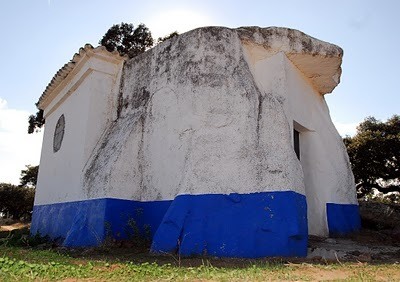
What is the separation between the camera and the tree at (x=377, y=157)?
14594 millimetres

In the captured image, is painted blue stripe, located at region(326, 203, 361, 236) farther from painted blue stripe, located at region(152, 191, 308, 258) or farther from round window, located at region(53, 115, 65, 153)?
round window, located at region(53, 115, 65, 153)

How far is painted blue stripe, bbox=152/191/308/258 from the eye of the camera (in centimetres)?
613

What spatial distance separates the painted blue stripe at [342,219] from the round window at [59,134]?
6.74 metres

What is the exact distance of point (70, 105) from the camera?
9.95 metres

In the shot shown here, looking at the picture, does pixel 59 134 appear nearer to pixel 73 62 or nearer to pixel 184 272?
pixel 73 62

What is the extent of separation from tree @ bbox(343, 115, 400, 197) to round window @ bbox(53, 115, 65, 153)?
1047cm

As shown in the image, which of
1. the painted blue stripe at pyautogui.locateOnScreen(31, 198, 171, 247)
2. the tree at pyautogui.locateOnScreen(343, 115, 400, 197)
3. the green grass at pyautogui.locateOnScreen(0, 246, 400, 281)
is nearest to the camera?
the green grass at pyautogui.locateOnScreen(0, 246, 400, 281)

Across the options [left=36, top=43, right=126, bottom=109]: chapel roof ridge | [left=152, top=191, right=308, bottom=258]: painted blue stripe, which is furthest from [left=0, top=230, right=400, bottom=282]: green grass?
[left=36, top=43, right=126, bottom=109]: chapel roof ridge

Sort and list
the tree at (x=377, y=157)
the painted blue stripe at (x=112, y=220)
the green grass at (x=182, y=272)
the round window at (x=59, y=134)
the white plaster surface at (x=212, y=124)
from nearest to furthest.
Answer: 1. the green grass at (x=182, y=272)
2. the white plaster surface at (x=212, y=124)
3. the painted blue stripe at (x=112, y=220)
4. the round window at (x=59, y=134)
5. the tree at (x=377, y=157)

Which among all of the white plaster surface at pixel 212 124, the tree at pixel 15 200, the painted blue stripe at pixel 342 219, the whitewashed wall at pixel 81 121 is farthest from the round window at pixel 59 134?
the tree at pixel 15 200

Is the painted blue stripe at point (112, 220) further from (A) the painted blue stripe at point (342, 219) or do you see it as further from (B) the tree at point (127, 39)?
(B) the tree at point (127, 39)

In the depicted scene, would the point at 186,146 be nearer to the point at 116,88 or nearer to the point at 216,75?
the point at 216,75

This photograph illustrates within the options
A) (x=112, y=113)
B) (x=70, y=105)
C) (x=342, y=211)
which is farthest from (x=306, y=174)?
(x=70, y=105)

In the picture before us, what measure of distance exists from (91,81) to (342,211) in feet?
20.9
